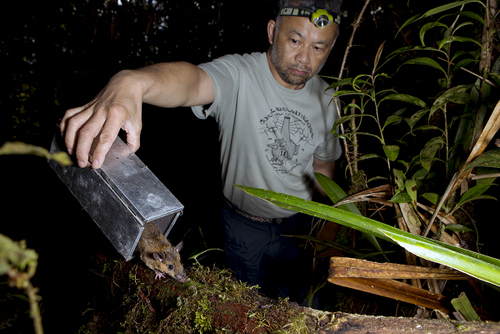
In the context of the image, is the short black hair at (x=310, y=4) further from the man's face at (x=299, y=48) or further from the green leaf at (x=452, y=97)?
the green leaf at (x=452, y=97)

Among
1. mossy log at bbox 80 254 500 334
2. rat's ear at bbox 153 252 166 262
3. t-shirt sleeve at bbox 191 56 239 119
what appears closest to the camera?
mossy log at bbox 80 254 500 334

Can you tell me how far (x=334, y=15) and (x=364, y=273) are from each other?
2223 millimetres

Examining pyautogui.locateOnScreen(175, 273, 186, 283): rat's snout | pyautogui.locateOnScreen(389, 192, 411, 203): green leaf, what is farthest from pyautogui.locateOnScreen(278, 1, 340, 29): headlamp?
pyautogui.locateOnScreen(175, 273, 186, 283): rat's snout

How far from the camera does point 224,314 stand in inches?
33.8

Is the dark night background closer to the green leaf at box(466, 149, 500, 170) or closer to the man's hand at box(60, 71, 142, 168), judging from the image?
the green leaf at box(466, 149, 500, 170)

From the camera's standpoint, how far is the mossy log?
80 centimetres

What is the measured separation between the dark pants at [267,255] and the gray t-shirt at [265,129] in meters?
0.18

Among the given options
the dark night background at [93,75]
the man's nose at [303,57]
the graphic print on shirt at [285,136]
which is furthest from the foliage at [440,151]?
the dark night background at [93,75]

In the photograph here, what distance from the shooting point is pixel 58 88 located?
179 inches

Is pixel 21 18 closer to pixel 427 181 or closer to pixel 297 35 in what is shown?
pixel 297 35

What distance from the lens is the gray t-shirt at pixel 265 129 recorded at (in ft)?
7.95

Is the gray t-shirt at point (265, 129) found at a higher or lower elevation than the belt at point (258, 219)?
higher

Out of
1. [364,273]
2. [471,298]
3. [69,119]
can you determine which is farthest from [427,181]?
[69,119]

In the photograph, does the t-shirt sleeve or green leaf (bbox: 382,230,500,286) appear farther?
the t-shirt sleeve
